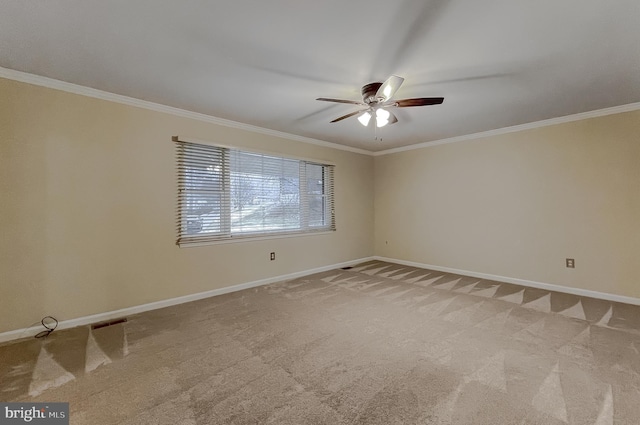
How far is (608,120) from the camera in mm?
3385

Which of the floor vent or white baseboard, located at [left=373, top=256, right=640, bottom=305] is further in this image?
white baseboard, located at [left=373, top=256, right=640, bottom=305]

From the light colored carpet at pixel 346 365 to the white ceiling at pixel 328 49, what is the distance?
2352 mm

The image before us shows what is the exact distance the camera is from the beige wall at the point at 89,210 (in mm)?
2463

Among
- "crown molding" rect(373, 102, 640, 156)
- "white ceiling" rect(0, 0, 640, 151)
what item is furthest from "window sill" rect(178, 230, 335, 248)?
"crown molding" rect(373, 102, 640, 156)

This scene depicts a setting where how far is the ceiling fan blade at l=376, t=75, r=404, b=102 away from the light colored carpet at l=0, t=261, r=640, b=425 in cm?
214

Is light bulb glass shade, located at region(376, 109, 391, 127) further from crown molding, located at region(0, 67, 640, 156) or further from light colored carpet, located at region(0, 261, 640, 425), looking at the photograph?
light colored carpet, located at region(0, 261, 640, 425)

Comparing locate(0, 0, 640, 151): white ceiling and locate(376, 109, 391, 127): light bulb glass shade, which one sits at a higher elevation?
locate(0, 0, 640, 151): white ceiling

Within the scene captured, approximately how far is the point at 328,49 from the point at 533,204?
3.73m

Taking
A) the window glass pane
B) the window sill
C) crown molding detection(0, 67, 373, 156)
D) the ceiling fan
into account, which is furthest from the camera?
the window glass pane

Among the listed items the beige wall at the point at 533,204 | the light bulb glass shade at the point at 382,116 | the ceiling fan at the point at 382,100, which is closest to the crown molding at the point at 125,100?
the ceiling fan at the point at 382,100

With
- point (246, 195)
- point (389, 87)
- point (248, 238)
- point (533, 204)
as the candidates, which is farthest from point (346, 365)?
point (533, 204)

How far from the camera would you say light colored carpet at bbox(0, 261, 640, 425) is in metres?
1.58

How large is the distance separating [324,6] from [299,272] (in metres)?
3.74

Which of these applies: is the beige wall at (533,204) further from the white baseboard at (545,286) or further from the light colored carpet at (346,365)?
the light colored carpet at (346,365)
